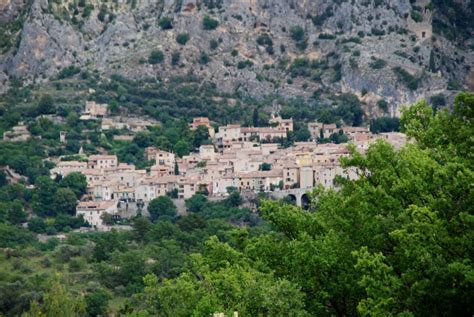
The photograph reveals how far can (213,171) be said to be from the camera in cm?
10731

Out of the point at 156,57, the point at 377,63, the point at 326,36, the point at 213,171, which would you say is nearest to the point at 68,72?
the point at 156,57

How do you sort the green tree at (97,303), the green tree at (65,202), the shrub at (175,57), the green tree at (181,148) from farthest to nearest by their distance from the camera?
the shrub at (175,57) < the green tree at (181,148) < the green tree at (65,202) < the green tree at (97,303)

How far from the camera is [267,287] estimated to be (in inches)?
1196

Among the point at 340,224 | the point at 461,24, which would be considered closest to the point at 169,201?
the point at 461,24

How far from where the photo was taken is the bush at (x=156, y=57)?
5118 inches

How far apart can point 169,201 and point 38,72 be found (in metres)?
33.4

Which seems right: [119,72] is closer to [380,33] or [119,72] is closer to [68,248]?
[380,33]

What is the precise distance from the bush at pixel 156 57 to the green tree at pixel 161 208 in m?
29.5

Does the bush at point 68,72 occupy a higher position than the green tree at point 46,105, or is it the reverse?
the bush at point 68,72

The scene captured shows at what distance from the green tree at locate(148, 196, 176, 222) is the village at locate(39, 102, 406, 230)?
190 cm

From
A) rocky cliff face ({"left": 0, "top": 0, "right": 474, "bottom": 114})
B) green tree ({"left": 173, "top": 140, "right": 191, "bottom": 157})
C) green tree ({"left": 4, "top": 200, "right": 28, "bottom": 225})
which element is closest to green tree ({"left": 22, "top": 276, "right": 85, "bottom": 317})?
green tree ({"left": 4, "top": 200, "right": 28, "bottom": 225})

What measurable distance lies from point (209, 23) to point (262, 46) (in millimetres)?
5148

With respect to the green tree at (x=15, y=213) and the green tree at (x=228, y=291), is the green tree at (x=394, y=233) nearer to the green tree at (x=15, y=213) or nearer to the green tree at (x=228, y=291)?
the green tree at (x=228, y=291)

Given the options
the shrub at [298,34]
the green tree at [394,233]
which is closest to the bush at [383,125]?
the shrub at [298,34]
